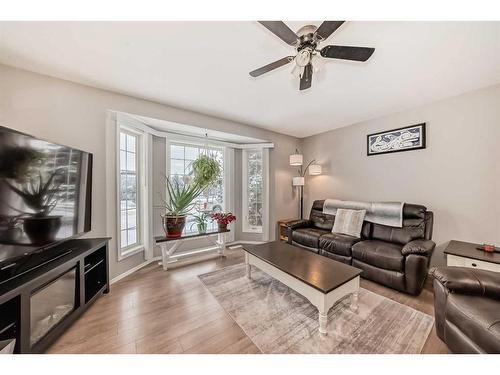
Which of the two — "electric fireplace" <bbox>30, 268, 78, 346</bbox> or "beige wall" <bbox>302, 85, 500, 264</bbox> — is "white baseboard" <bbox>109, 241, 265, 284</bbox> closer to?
"electric fireplace" <bbox>30, 268, 78, 346</bbox>

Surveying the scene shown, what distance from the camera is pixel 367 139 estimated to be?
124 inches

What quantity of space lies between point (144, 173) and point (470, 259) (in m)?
3.96

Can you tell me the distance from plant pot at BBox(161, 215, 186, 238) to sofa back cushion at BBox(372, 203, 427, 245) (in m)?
2.93

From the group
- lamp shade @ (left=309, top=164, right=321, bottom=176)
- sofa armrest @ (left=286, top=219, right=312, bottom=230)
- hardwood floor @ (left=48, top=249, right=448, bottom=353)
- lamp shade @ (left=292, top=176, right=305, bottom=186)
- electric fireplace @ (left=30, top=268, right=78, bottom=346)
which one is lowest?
hardwood floor @ (left=48, top=249, right=448, bottom=353)

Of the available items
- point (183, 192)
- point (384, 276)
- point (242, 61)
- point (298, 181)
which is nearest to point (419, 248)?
point (384, 276)

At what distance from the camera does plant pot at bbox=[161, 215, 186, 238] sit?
262cm

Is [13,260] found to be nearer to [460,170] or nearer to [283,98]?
[283,98]

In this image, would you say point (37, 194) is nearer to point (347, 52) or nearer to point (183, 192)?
point (183, 192)

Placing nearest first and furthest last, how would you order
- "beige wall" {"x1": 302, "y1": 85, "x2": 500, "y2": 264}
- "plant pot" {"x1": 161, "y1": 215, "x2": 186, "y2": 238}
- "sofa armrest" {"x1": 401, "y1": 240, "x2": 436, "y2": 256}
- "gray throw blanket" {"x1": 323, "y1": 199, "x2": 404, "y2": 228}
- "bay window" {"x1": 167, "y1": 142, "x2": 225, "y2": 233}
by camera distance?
"sofa armrest" {"x1": 401, "y1": 240, "x2": 436, "y2": 256}, "beige wall" {"x1": 302, "y1": 85, "x2": 500, "y2": 264}, "gray throw blanket" {"x1": 323, "y1": 199, "x2": 404, "y2": 228}, "plant pot" {"x1": 161, "y1": 215, "x2": 186, "y2": 238}, "bay window" {"x1": 167, "y1": 142, "x2": 225, "y2": 233}

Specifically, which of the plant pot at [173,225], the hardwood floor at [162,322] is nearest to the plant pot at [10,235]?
the hardwood floor at [162,322]

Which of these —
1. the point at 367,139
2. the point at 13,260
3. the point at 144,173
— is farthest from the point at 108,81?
the point at 367,139

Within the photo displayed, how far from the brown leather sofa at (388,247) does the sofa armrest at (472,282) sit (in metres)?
0.69

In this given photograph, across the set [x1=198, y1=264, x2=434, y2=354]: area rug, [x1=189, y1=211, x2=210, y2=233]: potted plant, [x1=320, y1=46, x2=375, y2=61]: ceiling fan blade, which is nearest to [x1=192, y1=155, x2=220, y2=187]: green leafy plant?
[x1=189, y1=211, x2=210, y2=233]: potted plant

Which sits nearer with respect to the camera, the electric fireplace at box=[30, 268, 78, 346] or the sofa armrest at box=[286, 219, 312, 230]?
the electric fireplace at box=[30, 268, 78, 346]
